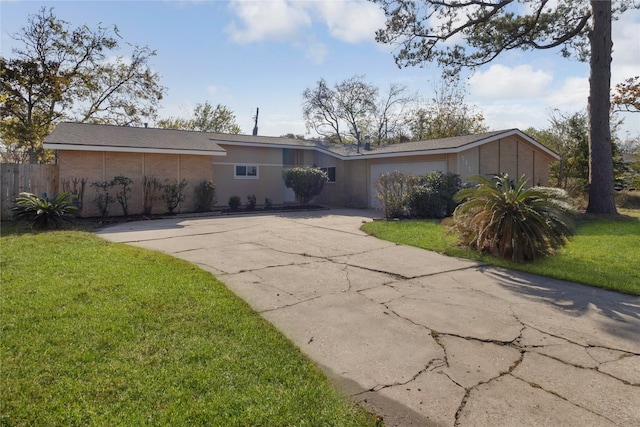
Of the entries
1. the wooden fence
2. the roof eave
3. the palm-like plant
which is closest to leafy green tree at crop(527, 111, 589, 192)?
the palm-like plant

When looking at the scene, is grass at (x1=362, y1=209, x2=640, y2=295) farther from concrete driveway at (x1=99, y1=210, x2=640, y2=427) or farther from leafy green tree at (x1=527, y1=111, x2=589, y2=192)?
leafy green tree at (x1=527, y1=111, x2=589, y2=192)

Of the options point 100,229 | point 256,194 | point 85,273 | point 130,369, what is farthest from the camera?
point 256,194

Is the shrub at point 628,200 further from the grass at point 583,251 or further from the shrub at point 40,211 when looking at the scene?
the shrub at point 40,211

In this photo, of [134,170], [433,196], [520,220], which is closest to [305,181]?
[433,196]

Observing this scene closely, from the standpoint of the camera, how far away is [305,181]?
57.4 ft

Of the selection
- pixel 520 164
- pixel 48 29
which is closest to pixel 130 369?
pixel 520 164

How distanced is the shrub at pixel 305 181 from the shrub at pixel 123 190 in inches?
263

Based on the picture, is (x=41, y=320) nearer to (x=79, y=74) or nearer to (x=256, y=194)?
(x=256, y=194)

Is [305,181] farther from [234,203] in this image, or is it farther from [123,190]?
[123,190]

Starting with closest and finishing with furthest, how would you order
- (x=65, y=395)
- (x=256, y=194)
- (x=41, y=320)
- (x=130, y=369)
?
(x=65, y=395) < (x=130, y=369) < (x=41, y=320) < (x=256, y=194)

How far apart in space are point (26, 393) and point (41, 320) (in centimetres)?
137

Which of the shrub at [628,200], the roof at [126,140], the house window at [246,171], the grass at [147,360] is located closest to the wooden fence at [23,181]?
the roof at [126,140]

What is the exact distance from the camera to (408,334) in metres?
3.85

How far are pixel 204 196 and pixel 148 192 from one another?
2170mm
